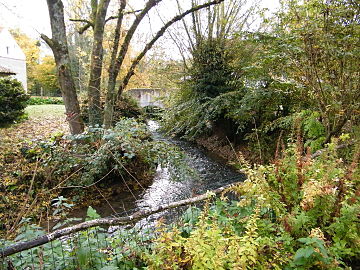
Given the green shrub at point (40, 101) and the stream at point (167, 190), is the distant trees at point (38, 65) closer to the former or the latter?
the green shrub at point (40, 101)

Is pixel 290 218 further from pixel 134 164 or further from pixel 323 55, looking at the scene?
pixel 134 164

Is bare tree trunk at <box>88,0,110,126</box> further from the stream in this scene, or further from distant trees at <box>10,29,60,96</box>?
distant trees at <box>10,29,60,96</box>

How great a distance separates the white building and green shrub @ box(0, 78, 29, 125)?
1298cm

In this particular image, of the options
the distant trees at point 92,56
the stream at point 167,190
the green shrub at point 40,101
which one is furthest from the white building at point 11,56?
the stream at point 167,190

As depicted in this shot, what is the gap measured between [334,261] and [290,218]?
1.40 feet

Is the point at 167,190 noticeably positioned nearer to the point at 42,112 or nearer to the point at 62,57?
the point at 62,57

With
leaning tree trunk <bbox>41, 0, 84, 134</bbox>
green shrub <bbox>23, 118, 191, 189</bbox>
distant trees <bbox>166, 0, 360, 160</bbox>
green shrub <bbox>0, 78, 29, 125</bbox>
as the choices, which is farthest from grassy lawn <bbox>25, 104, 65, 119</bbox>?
green shrub <bbox>23, 118, 191, 189</bbox>

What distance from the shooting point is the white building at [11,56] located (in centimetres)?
2314

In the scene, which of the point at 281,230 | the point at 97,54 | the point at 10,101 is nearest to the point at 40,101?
the point at 10,101

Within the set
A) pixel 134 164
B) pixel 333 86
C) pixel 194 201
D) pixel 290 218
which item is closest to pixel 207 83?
pixel 134 164

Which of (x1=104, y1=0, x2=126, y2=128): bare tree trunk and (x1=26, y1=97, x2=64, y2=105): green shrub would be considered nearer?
(x1=104, y1=0, x2=126, y2=128): bare tree trunk

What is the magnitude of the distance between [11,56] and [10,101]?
15.7m

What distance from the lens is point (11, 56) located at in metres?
23.9

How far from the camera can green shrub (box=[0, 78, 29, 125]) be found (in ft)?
36.9
